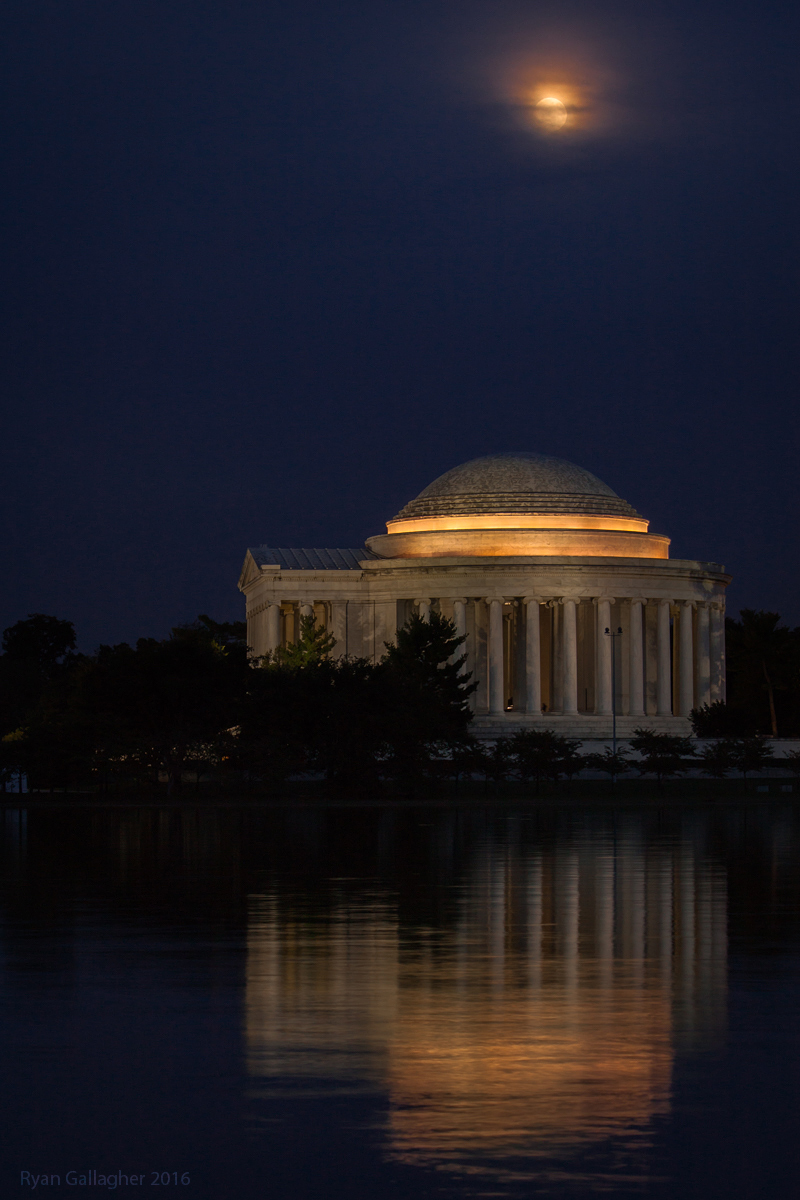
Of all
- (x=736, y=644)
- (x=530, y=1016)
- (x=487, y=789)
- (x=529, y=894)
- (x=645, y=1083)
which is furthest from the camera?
(x=736, y=644)

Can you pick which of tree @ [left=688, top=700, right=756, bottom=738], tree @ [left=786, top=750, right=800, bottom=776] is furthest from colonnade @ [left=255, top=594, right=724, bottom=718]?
tree @ [left=786, top=750, right=800, bottom=776]

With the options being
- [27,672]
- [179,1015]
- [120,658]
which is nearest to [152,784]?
[120,658]

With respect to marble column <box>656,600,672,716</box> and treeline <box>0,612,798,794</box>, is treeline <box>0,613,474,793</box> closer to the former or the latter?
treeline <box>0,612,798,794</box>

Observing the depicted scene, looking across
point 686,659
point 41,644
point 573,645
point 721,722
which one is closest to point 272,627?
point 573,645

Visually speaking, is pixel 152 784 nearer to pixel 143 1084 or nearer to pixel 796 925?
pixel 796 925

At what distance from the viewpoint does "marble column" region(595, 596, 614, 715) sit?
120m

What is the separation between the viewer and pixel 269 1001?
1730 centimetres

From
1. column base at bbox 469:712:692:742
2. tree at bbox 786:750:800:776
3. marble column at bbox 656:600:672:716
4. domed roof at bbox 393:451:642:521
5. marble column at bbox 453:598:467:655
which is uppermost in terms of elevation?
domed roof at bbox 393:451:642:521

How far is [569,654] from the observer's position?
120750mm

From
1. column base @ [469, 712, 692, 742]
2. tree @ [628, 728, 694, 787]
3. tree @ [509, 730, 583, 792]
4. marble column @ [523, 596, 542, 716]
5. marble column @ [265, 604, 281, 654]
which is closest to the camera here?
tree @ [509, 730, 583, 792]

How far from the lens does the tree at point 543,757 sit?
90375mm

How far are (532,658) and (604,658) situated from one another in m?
5.04

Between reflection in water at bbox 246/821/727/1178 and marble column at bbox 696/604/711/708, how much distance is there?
98463 millimetres

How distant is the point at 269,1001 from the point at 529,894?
42.0ft
